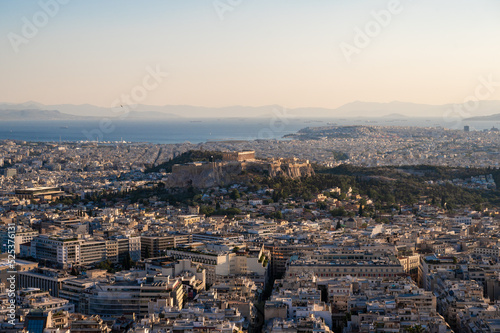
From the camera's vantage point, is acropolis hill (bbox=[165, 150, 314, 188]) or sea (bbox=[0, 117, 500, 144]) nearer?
acropolis hill (bbox=[165, 150, 314, 188])

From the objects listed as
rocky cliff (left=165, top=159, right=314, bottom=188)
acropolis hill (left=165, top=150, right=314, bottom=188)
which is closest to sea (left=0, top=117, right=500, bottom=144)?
acropolis hill (left=165, top=150, right=314, bottom=188)

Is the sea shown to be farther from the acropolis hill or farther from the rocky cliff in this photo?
the rocky cliff

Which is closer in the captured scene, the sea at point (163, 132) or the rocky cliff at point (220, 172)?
the rocky cliff at point (220, 172)

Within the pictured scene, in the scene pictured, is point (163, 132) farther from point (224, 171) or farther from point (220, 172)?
point (220, 172)

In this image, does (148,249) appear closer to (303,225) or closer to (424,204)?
(303,225)

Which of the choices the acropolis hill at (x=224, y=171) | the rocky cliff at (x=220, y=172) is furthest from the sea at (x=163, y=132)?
the rocky cliff at (x=220, y=172)

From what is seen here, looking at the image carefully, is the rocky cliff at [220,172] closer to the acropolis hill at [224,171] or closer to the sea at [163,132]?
the acropolis hill at [224,171]

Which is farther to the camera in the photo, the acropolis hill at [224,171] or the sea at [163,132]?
the sea at [163,132]

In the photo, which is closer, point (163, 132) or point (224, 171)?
point (224, 171)

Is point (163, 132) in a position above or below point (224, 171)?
below

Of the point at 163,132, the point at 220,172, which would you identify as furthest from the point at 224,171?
the point at 163,132
